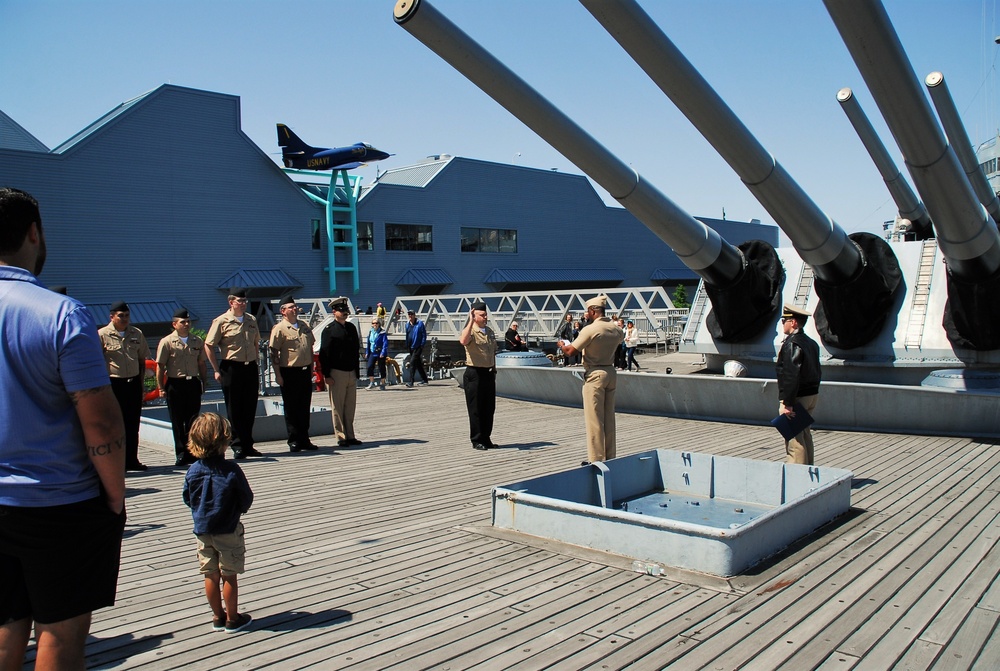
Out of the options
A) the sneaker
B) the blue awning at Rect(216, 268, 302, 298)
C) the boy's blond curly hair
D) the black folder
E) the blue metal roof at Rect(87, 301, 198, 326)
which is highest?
the blue awning at Rect(216, 268, 302, 298)

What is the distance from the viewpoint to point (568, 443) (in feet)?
34.4

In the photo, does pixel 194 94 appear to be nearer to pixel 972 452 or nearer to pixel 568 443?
pixel 568 443

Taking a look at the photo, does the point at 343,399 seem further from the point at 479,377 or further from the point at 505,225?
the point at 505,225

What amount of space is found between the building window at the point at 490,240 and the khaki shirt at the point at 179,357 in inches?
1385

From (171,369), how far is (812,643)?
7.09 m

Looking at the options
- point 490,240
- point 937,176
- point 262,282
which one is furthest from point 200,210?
point 937,176

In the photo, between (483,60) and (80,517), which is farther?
(483,60)

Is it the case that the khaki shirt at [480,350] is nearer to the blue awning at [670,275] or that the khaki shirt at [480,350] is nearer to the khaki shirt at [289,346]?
the khaki shirt at [289,346]

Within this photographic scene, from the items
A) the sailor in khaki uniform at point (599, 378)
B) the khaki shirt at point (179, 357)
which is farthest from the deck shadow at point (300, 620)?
the khaki shirt at point (179, 357)

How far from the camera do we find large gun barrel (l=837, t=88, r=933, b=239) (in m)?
12.8

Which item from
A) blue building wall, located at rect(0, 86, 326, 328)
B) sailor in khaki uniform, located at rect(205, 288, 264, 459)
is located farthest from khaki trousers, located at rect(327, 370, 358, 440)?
blue building wall, located at rect(0, 86, 326, 328)

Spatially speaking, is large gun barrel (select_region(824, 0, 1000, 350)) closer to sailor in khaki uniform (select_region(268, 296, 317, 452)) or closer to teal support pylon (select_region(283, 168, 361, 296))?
sailor in khaki uniform (select_region(268, 296, 317, 452))

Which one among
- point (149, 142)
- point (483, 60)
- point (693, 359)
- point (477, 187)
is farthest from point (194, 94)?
point (483, 60)

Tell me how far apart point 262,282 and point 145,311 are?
506 centimetres
